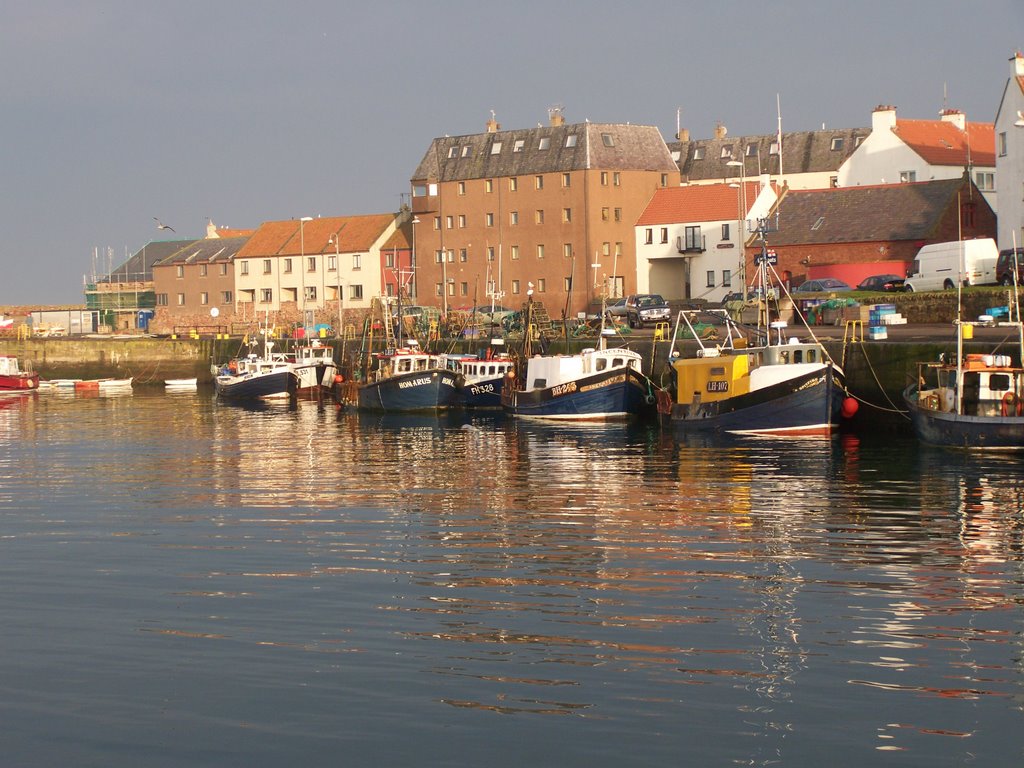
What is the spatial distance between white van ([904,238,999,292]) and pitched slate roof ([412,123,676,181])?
36.4m

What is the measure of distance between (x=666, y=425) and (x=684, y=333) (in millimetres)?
14023

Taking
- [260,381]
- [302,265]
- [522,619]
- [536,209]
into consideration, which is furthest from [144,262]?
[522,619]

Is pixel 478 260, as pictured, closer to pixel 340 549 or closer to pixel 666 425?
pixel 666 425

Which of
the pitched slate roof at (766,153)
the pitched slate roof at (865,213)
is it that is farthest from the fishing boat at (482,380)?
the pitched slate roof at (766,153)

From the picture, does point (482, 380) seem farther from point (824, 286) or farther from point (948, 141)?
point (948, 141)

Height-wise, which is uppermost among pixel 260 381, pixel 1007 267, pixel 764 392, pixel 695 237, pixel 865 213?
pixel 865 213

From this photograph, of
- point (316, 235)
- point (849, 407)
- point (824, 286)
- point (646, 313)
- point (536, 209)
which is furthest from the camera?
point (316, 235)

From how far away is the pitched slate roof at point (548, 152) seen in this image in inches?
3708

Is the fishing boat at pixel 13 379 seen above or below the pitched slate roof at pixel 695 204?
below

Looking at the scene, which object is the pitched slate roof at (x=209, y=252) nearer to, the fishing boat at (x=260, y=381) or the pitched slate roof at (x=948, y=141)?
the fishing boat at (x=260, y=381)

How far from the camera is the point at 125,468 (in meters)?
36.4

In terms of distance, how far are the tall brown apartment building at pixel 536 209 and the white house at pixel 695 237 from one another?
1.65 meters

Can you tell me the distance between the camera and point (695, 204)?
3558 inches

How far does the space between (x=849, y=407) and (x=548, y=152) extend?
5856 cm
